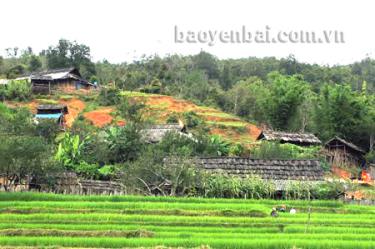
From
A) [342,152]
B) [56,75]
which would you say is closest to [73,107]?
[56,75]

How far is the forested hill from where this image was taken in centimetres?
5306

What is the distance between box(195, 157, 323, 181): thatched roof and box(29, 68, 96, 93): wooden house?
3805cm

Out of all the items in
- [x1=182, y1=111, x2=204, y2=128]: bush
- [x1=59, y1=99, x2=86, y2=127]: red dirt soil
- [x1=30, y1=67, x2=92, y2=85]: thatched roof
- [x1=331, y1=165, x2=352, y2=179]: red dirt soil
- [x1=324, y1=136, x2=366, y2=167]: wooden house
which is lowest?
[x1=331, y1=165, x2=352, y2=179]: red dirt soil

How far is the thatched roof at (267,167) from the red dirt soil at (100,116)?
86.9ft

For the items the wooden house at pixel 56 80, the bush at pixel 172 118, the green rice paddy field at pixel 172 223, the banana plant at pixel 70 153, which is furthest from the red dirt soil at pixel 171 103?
the green rice paddy field at pixel 172 223

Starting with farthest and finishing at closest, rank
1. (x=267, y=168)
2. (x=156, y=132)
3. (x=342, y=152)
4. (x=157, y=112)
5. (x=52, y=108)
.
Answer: (x=157, y=112)
(x=52, y=108)
(x=342, y=152)
(x=156, y=132)
(x=267, y=168)

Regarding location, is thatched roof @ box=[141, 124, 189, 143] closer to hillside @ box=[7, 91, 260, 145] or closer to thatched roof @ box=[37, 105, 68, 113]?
hillside @ box=[7, 91, 260, 145]

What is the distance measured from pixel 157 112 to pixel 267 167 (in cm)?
3068

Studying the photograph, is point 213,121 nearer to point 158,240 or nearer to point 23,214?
point 23,214

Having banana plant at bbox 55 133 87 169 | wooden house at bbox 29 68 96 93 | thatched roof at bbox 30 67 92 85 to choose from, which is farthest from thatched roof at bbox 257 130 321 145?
wooden house at bbox 29 68 96 93

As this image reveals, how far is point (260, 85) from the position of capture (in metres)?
71.0

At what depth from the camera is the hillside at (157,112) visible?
2265 inches

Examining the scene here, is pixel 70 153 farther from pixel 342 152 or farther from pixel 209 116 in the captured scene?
pixel 209 116

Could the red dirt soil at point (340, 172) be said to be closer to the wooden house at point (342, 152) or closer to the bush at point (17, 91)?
the wooden house at point (342, 152)
